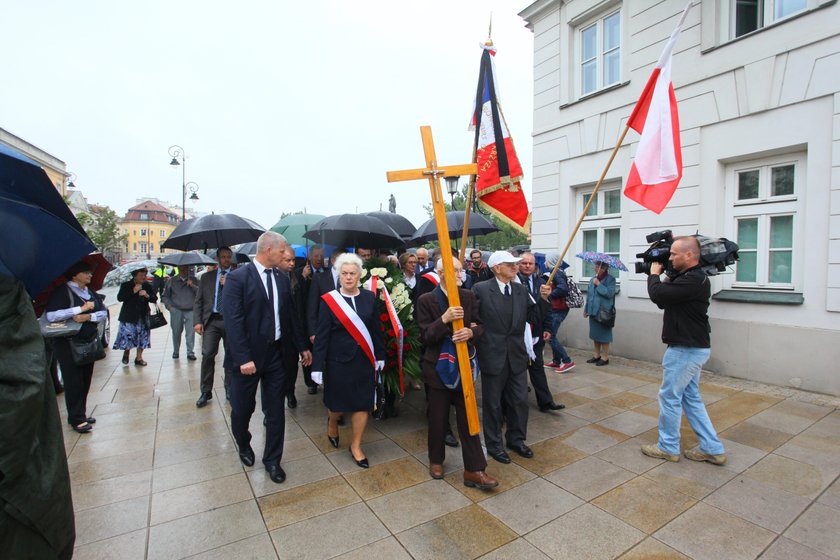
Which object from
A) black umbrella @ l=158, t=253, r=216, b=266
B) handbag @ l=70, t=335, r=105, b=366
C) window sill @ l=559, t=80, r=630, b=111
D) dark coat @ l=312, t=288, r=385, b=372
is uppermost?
window sill @ l=559, t=80, r=630, b=111

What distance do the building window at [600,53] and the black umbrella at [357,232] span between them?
5.38 m

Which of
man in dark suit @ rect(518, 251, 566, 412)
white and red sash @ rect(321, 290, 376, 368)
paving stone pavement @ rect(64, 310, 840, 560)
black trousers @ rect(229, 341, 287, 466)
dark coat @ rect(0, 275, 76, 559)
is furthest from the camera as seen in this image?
man in dark suit @ rect(518, 251, 566, 412)

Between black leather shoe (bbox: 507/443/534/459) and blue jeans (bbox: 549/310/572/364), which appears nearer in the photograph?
black leather shoe (bbox: 507/443/534/459)

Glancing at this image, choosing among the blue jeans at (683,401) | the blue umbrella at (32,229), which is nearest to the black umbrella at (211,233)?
the blue umbrella at (32,229)

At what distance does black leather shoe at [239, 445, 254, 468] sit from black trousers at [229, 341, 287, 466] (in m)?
0.18

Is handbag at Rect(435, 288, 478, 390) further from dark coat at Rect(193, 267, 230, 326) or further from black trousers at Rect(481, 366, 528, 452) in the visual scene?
dark coat at Rect(193, 267, 230, 326)

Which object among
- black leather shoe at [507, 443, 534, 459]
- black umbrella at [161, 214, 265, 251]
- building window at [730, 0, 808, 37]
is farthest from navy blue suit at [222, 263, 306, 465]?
building window at [730, 0, 808, 37]

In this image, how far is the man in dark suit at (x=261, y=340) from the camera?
3570 millimetres

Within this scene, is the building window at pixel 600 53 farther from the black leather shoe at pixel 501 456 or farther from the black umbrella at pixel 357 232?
the black leather shoe at pixel 501 456

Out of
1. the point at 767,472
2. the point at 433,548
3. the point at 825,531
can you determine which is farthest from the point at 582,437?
the point at 433,548

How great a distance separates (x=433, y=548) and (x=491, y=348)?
1.60 m

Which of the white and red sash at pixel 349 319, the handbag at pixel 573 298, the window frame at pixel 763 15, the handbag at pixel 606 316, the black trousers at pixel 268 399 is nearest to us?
the black trousers at pixel 268 399

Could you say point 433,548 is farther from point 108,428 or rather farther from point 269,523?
point 108,428

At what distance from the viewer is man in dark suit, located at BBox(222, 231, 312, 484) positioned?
3.57 metres
